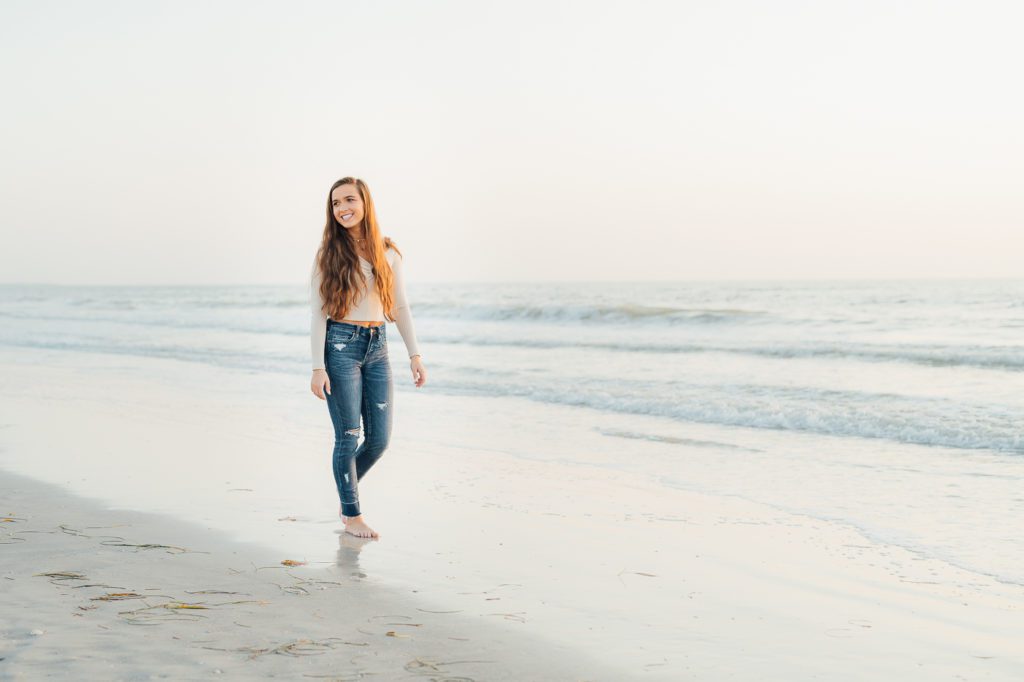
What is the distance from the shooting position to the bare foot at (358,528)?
16.1ft

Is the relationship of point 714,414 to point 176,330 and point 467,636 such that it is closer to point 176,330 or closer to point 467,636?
point 467,636

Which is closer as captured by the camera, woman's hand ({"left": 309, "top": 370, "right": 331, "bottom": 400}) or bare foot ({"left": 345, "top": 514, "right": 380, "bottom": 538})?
woman's hand ({"left": 309, "top": 370, "right": 331, "bottom": 400})

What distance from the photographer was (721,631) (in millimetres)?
3600

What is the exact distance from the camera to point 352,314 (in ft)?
15.5

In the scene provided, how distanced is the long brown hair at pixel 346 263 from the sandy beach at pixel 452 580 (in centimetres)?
124

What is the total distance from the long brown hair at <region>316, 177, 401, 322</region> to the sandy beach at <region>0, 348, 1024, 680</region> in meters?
1.24

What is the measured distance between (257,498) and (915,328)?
21.5m

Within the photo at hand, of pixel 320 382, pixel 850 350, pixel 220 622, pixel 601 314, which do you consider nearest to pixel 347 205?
pixel 320 382

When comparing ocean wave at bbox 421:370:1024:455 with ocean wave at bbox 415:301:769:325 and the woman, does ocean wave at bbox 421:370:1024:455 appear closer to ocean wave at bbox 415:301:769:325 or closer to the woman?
the woman

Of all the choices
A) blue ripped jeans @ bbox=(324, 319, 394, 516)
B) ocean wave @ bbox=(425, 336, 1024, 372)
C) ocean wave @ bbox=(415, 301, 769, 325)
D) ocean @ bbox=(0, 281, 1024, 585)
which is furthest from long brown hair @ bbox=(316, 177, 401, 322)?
ocean wave @ bbox=(415, 301, 769, 325)

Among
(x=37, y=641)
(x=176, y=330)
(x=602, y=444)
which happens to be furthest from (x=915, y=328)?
(x=37, y=641)

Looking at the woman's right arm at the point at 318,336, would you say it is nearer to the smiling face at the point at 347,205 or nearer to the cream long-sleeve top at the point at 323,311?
the cream long-sleeve top at the point at 323,311

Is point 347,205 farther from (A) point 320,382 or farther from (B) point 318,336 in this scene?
(A) point 320,382

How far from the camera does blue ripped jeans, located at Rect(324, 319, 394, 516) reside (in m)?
4.73
